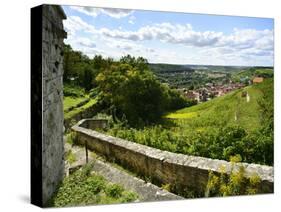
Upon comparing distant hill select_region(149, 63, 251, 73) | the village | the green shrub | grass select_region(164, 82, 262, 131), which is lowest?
the green shrub

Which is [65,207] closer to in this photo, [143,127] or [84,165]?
[84,165]

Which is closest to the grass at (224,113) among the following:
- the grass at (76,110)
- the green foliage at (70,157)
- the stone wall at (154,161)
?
the stone wall at (154,161)

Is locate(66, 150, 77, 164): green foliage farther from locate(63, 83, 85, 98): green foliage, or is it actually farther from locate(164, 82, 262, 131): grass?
locate(164, 82, 262, 131): grass

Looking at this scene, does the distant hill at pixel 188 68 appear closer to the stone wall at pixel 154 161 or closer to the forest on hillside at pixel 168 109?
the forest on hillside at pixel 168 109

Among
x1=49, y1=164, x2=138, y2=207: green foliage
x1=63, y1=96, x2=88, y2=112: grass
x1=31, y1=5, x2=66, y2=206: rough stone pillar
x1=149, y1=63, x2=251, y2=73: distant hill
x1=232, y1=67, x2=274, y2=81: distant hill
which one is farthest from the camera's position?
x1=232, y1=67, x2=274, y2=81: distant hill

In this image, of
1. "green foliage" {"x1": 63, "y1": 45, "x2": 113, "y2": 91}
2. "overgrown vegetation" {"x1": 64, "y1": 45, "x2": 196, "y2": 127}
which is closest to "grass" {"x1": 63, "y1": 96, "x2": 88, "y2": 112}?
"overgrown vegetation" {"x1": 64, "y1": 45, "x2": 196, "y2": 127}

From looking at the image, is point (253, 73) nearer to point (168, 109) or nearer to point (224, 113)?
point (224, 113)

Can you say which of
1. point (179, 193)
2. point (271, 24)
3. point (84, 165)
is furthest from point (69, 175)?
point (271, 24)
